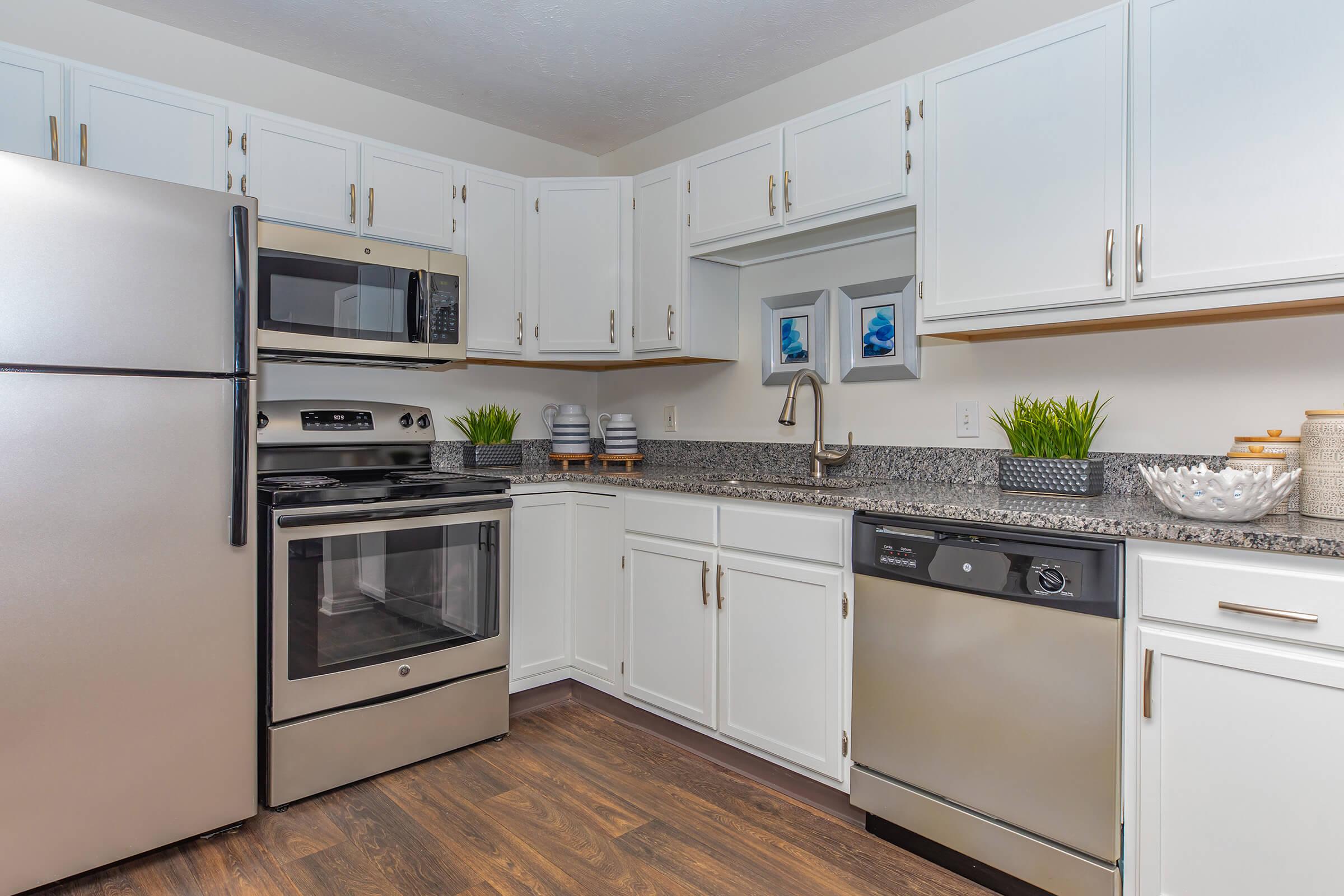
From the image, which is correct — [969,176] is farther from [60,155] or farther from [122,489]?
[60,155]

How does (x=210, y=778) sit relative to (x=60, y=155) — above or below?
below

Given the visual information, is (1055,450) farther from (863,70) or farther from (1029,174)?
(863,70)

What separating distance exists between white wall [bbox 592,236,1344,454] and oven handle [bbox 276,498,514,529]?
1082 mm

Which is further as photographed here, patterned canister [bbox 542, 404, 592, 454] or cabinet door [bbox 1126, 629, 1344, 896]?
patterned canister [bbox 542, 404, 592, 454]

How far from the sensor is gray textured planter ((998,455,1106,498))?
1.95 metres

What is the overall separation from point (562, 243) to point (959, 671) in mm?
2265

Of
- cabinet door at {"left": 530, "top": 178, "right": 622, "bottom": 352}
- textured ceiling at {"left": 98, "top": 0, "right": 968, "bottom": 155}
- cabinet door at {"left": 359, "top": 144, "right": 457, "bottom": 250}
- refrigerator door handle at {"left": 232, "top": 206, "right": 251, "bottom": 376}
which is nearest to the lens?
refrigerator door handle at {"left": 232, "top": 206, "right": 251, "bottom": 376}

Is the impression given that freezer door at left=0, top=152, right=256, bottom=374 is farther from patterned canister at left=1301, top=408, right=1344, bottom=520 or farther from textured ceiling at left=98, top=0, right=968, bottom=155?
patterned canister at left=1301, top=408, right=1344, bottom=520

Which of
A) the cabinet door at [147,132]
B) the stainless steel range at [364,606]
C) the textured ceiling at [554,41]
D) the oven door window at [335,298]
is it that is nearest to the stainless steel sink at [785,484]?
the stainless steel range at [364,606]

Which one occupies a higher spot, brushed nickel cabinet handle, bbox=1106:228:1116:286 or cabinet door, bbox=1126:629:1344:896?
brushed nickel cabinet handle, bbox=1106:228:1116:286

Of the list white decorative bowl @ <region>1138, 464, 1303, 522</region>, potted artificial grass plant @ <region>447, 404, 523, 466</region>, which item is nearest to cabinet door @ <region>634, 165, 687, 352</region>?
potted artificial grass plant @ <region>447, 404, 523, 466</region>

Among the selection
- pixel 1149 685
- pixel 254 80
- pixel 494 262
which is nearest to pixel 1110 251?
pixel 1149 685

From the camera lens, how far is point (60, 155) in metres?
2.13

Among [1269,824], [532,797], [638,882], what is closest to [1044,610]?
[1269,824]
